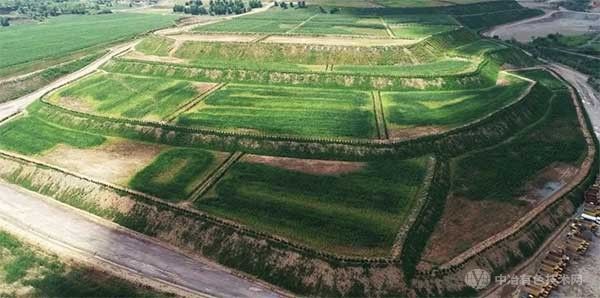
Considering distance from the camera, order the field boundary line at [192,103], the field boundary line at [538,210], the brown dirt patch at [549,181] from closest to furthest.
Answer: the field boundary line at [538,210] < the brown dirt patch at [549,181] < the field boundary line at [192,103]

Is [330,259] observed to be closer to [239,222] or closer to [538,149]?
[239,222]

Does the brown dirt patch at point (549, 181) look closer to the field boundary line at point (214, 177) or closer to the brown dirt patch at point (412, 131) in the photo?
the brown dirt patch at point (412, 131)

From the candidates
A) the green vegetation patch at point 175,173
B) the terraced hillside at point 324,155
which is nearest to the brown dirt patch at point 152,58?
the terraced hillside at point 324,155

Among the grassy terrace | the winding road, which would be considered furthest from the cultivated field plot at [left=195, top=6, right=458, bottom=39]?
the winding road

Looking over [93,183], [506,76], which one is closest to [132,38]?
[93,183]

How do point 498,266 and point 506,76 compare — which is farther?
point 506,76

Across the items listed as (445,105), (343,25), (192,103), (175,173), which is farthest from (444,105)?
(343,25)

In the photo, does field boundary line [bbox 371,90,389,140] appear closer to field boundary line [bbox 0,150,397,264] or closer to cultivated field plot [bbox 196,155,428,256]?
cultivated field plot [bbox 196,155,428,256]
